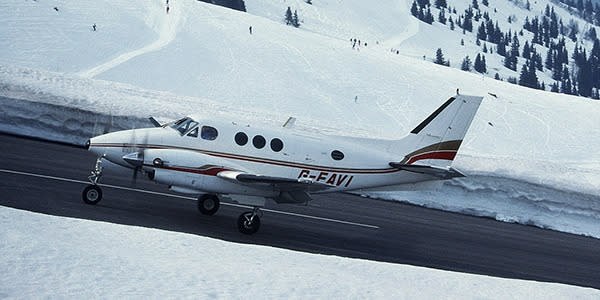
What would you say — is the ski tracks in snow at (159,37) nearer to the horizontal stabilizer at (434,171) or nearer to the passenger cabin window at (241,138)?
the passenger cabin window at (241,138)

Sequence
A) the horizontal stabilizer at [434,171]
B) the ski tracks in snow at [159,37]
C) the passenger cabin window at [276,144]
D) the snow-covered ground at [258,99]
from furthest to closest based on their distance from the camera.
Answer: the ski tracks in snow at [159,37] → the snow-covered ground at [258,99] → the horizontal stabilizer at [434,171] → the passenger cabin window at [276,144]

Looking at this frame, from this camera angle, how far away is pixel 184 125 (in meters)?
17.0

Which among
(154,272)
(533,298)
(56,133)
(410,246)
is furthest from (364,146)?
(56,133)

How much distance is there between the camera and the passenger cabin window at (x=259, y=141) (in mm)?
17312

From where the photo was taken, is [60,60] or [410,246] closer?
[410,246]

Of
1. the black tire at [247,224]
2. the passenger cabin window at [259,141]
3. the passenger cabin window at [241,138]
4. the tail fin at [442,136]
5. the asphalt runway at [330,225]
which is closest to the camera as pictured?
the asphalt runway at [330,225]

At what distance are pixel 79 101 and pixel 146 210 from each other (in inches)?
583

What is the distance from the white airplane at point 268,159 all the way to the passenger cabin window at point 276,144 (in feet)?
0.08

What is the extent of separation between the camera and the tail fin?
62.3 feet

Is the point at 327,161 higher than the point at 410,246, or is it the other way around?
the point at 327,161

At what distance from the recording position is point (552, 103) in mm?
80062

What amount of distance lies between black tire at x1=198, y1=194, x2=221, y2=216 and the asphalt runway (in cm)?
19

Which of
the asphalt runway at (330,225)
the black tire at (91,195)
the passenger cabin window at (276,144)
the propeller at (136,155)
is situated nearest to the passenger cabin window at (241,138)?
the passenger cabin window at (276,144)

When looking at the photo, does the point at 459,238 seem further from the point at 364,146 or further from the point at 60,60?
the point at 60,60
